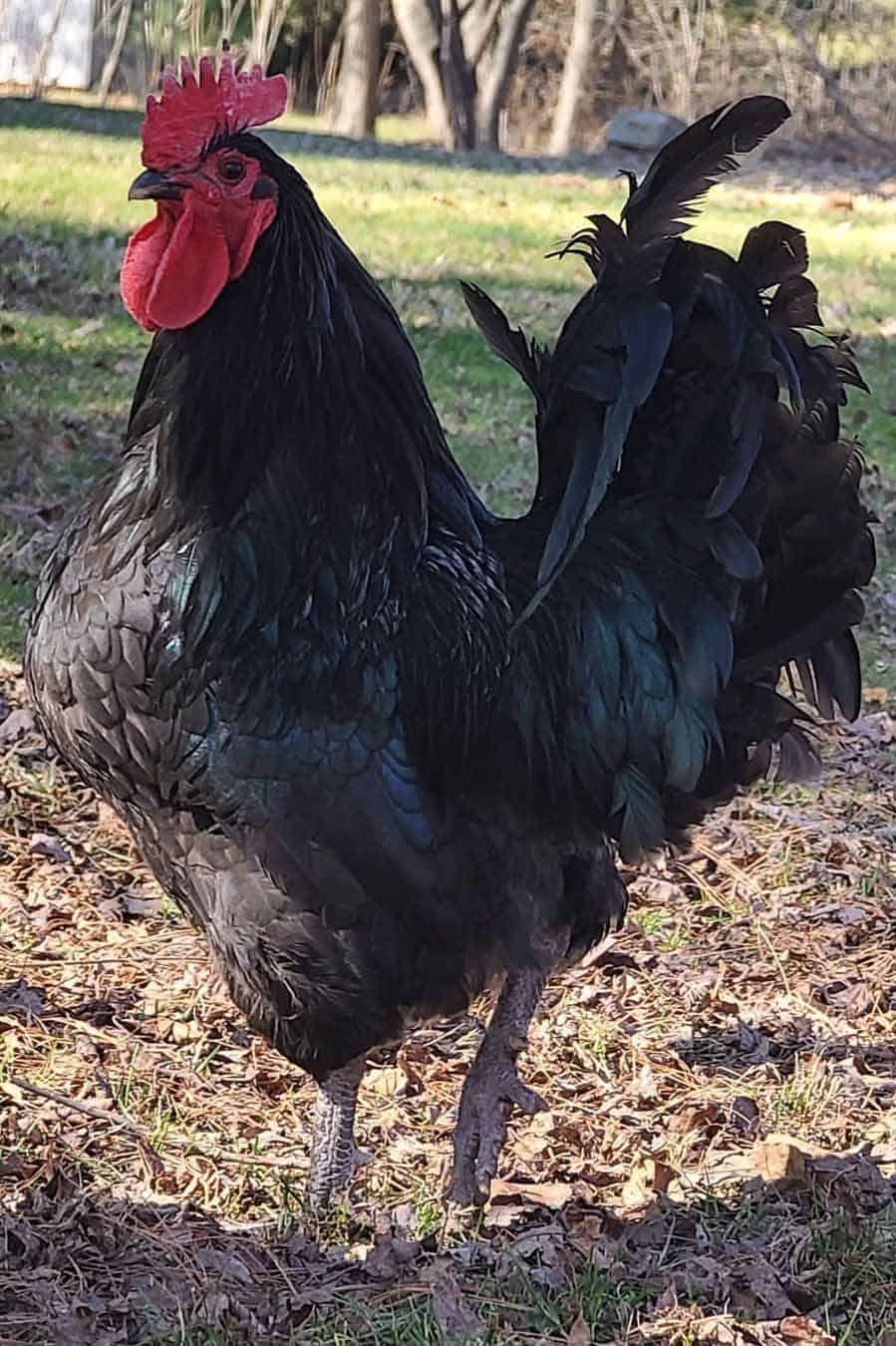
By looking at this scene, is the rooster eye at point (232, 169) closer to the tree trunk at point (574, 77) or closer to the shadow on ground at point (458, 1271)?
the shadow on ground at point (458, 1271)

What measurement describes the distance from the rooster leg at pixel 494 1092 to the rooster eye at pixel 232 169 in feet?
5.60

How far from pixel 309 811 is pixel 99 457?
15.7 feet

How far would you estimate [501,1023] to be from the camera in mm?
3631

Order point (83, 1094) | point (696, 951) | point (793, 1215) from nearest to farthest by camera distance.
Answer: point (793, 1215), point (83, 1094), point (696, 951)

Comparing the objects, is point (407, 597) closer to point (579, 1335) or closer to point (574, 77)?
point (579, 1335)

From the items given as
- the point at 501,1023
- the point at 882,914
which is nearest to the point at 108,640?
the point at 501,1023

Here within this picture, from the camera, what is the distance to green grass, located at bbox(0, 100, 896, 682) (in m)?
7.64

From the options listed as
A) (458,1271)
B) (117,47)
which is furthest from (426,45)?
(458,1271)

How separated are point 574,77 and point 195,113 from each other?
2167 centimetres

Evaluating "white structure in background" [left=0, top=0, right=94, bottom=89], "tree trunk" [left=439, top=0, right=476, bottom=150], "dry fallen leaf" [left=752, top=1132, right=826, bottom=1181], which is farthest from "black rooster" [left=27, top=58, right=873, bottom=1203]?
"white structure in background" [left=0, top=0, right=94, bottom=89]

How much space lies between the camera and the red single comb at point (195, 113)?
293 cm

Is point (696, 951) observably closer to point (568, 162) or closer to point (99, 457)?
point (99, 457)

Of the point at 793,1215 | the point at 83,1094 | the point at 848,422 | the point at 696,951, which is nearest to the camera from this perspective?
the point at 793,1215

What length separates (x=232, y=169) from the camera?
2914mm
